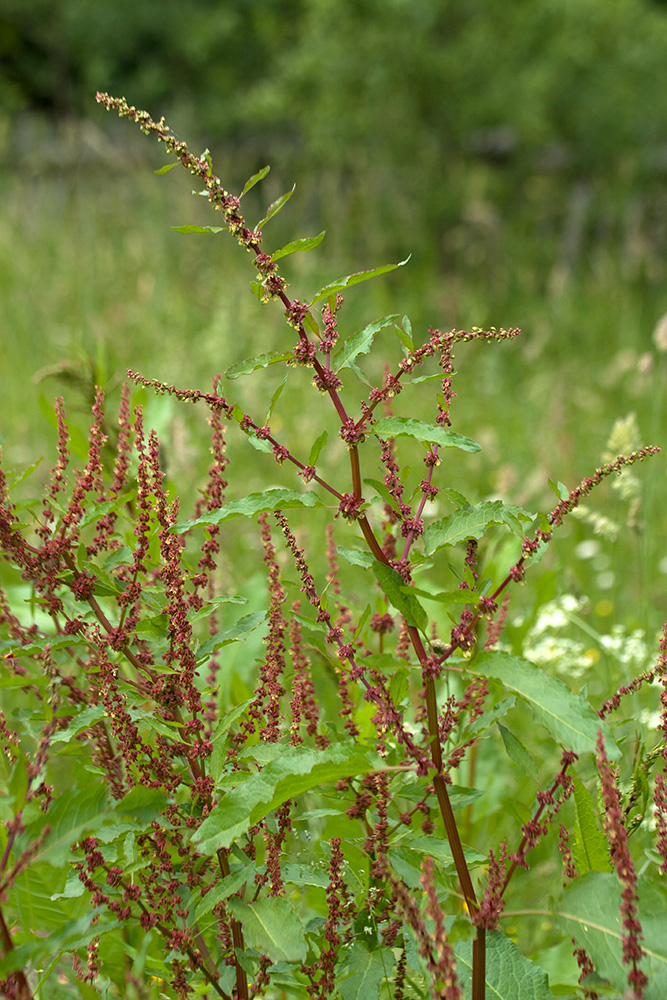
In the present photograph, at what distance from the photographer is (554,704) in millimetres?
922

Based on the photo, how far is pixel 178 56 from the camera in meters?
15.5

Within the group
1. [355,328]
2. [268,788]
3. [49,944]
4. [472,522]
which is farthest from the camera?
[355,328]

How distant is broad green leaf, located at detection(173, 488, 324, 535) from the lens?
979mm

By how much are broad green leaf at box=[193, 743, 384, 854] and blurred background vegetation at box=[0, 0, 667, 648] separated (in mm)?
2066

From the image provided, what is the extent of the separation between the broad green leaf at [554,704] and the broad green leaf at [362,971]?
349mm

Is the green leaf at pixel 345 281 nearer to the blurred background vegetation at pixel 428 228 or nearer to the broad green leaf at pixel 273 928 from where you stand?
the broad green leaf at pixel 273 928

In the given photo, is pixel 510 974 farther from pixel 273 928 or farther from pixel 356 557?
pixel 356 557

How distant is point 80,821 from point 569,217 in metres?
10.9

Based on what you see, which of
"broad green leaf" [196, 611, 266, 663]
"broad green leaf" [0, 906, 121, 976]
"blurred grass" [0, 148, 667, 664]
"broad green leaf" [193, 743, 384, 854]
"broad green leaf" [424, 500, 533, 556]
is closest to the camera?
"broad green leaf" [0, 906, 121, 976]

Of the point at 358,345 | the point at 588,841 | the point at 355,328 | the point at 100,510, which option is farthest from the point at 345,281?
the point at 355,328

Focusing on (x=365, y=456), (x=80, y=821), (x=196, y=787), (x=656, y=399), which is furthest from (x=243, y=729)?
(x=365, y=456)

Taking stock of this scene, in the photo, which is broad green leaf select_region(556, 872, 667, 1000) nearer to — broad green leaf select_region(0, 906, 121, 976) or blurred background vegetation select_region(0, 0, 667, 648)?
broad green leaf select_region(0, 906, 121, 976)

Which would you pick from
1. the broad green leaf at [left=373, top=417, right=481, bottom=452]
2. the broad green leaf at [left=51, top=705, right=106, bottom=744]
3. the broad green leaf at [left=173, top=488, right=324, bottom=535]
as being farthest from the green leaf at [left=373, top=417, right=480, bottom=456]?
the broad green leaf at [left=51, top=705, right=106, bottom=744]

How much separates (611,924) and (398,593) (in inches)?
16.2
